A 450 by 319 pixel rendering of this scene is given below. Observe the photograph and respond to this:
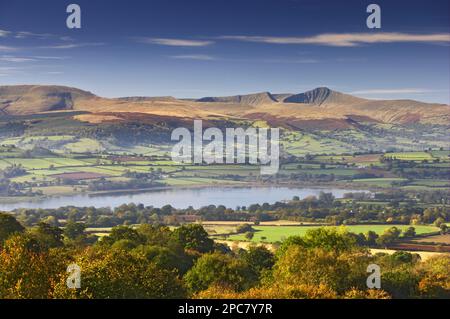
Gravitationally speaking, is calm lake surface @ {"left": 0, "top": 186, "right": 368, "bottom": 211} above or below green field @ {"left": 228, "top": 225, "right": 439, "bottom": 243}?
below

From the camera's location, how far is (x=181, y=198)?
118m

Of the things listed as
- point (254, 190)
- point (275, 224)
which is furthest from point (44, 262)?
point (254, 190)

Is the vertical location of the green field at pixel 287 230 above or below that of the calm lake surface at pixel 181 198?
above

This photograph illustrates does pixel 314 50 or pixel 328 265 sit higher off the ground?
pixel 314 50

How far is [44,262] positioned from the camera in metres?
22.0

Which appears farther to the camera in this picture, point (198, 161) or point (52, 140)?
point (52, 140)

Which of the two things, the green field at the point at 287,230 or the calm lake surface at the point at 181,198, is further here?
the calm lake surface at the point at 181,198

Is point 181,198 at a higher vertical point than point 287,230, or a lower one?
lower

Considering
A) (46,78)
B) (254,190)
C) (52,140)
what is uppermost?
(46,78)

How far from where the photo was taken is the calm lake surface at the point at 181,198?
11269cm

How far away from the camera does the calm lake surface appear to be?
11269 cm

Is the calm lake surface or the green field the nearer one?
the green field
